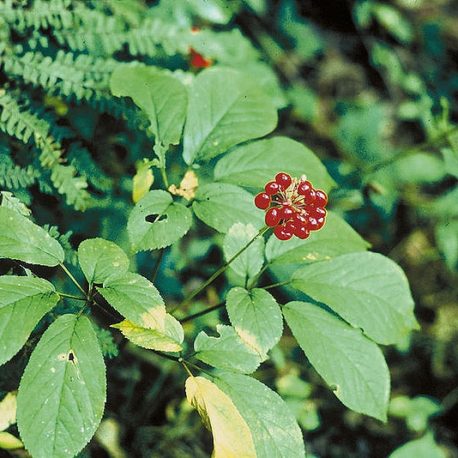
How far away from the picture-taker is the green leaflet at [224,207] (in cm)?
150

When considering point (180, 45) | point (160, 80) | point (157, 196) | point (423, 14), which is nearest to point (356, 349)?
point (157, 196)

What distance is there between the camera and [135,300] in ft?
4.21

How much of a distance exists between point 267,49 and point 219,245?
5.10 feet

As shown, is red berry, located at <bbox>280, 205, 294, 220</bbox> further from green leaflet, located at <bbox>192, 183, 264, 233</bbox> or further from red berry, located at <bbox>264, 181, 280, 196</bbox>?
green leaflet, located at <bbox>192, 183, 264, 233</bbox>

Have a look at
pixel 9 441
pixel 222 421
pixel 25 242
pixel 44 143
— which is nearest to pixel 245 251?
pixel 222 421

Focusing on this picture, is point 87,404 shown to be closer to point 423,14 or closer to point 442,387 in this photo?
point 442,387

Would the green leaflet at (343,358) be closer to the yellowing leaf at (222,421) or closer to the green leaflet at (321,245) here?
the green leaflet at (321,245)

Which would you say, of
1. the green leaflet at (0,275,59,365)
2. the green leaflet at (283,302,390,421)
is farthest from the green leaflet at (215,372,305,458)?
the green leaflet at (0,275,59,365)

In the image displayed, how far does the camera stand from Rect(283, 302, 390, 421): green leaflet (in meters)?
1.45

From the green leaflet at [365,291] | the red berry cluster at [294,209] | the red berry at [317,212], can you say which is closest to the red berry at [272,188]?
the red berry cluster at [294,209]

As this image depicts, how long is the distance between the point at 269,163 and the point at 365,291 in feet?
1.66

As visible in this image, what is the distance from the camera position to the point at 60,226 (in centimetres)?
201

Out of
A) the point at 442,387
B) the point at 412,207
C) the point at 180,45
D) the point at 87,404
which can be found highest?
the point at 180,45

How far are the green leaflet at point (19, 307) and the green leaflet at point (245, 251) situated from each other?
505 mm
